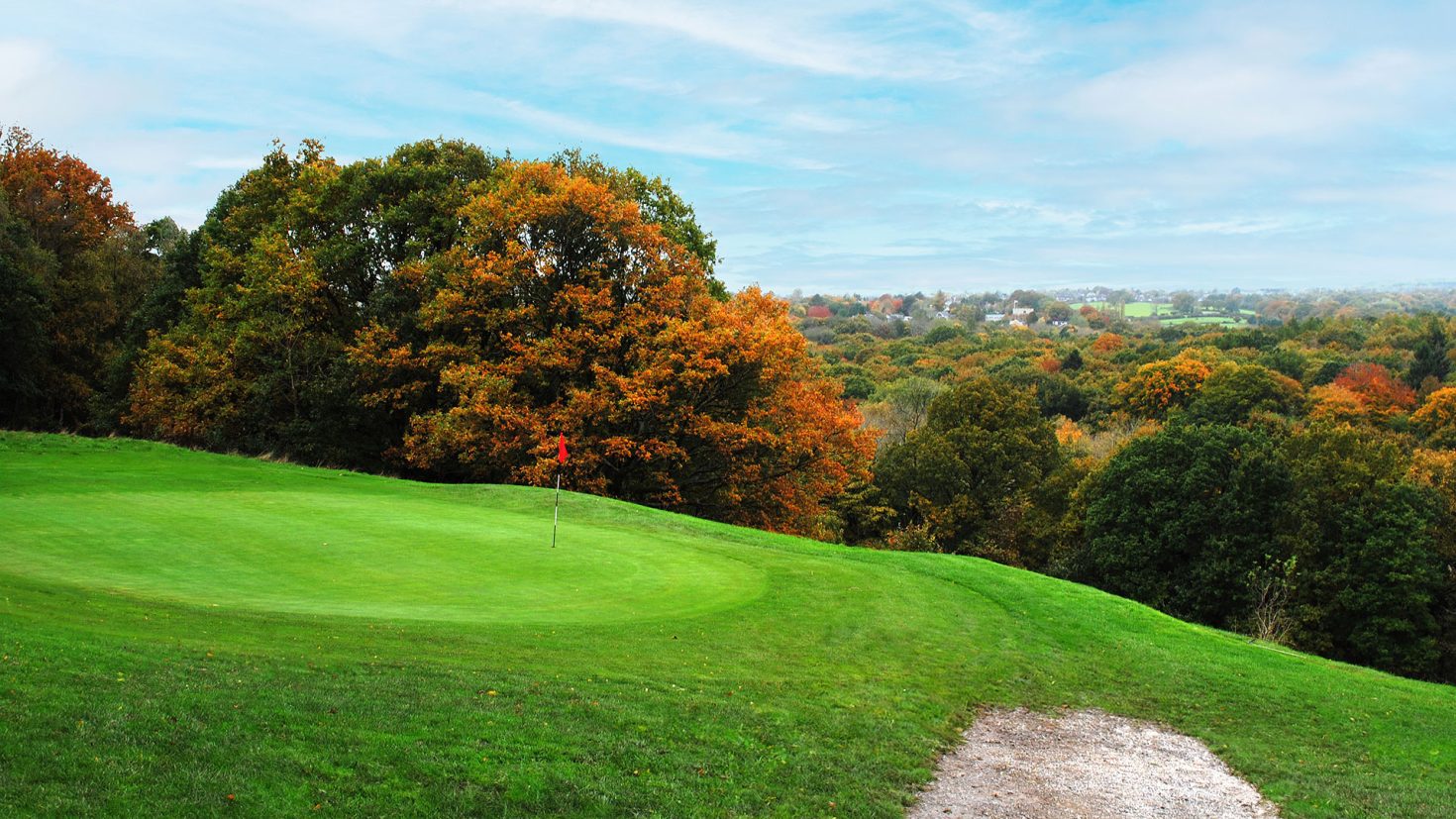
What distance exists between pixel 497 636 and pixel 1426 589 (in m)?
38.1

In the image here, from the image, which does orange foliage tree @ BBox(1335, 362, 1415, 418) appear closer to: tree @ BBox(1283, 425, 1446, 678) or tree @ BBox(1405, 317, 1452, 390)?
tree @ BBox(1405, 317, 1452, 390)

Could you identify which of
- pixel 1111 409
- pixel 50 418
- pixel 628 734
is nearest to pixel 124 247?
pixel 50 418

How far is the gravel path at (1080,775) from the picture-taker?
921 centimetres

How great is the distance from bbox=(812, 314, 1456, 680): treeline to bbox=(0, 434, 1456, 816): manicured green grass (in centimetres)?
1775

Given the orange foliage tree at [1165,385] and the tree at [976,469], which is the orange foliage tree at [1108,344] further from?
the tree at [976,469]

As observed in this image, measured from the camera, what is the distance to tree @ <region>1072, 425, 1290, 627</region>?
126 ft

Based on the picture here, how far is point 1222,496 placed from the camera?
3919 centimetres

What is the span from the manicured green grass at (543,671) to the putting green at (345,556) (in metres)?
0.08

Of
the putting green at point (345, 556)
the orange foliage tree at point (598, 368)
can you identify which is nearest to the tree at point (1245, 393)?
the orange foliage tree at point (598, 368)

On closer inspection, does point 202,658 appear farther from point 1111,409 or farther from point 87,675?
point 1111,409

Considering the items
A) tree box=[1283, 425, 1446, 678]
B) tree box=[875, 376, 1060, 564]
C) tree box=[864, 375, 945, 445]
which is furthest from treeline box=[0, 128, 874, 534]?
tree box=[864, 375, 945, 445]

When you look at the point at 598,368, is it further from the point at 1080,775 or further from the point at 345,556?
the point at 1080,775

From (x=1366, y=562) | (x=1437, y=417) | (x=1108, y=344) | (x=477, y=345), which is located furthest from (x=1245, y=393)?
(x=477, y=345)

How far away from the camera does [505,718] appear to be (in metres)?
8.53
